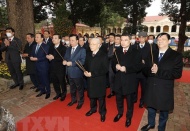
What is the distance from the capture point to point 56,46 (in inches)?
230

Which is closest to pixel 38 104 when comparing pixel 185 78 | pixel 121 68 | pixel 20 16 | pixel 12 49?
pixel 12 49

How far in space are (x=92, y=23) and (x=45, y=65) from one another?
17068 millimetres

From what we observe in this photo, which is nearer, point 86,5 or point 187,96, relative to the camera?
point 187,96

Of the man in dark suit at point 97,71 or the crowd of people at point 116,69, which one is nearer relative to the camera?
the crowd of people at point 116,69

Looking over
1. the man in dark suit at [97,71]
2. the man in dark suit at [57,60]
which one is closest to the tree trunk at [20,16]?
the man in dark suit at [57,60]

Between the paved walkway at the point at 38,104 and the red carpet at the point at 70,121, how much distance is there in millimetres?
256

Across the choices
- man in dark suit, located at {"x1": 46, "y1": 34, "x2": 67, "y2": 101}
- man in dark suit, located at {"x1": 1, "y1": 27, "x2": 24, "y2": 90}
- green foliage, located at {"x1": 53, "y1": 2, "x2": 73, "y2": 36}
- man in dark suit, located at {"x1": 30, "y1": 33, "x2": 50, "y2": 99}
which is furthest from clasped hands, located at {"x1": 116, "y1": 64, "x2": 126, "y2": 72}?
green foliage, located at {"x1": 53, "y1": 2, "x2": 73, "y2": 36}

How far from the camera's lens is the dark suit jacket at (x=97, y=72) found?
4.48m

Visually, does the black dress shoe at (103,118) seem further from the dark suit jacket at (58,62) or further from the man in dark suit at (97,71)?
the dark suit jacket at (58,62)

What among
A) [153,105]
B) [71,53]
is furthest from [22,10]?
[153,105]

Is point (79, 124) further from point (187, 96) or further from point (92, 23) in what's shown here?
point (92, 23)

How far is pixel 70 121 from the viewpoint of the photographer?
477 centimetres

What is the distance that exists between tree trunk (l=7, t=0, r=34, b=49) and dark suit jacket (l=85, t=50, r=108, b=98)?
536 centimetres

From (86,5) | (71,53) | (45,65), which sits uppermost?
(86,5)
